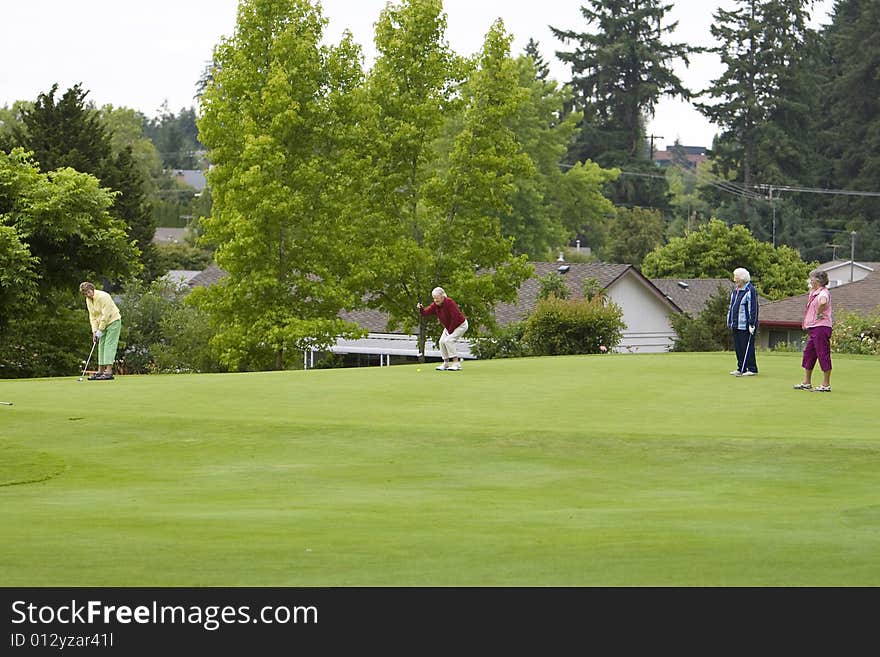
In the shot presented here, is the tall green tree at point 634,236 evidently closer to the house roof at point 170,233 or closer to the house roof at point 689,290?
the house roof at point 689,290

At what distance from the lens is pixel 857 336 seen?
3981cm

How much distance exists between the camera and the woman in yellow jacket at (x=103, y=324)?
24828 mm

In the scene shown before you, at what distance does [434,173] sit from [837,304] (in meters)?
22.0

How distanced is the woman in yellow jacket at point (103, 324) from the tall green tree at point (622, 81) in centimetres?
8095

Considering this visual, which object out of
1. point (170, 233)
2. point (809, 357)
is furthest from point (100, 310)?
point (170, 233)

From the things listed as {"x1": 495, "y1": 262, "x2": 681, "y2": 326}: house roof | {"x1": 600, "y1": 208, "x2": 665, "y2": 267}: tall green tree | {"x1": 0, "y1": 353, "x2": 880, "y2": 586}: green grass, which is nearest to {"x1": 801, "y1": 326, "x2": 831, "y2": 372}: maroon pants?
{"x1": 0, "y1": 353, "x2": 880, "y2": 586}: green grass

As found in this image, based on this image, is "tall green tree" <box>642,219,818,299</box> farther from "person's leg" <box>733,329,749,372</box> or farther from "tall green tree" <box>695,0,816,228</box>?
"person's leg" <box>733,329,749,372</box>

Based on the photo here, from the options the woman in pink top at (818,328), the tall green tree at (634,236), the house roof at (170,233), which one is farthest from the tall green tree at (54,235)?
the house roof at (170,233)

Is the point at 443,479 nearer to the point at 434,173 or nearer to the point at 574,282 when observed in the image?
the point at 434,173

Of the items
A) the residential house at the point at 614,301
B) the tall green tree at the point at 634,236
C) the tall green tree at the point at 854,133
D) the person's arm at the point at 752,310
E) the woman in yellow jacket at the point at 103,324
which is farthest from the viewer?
the tall green tree at the point at 854,133

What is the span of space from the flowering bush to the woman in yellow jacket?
2140cm

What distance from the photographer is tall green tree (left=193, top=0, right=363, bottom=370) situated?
137 feet
